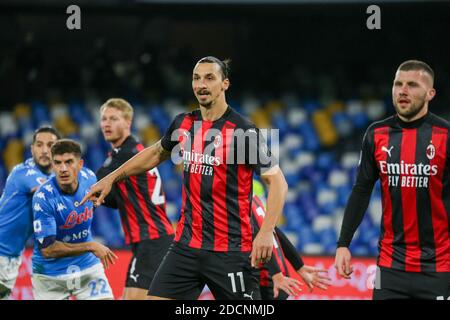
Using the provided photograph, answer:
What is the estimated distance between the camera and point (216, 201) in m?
5.81

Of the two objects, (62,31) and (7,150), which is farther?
(62,31)

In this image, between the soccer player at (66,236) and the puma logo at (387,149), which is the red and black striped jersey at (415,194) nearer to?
the puma logo at (387,149)

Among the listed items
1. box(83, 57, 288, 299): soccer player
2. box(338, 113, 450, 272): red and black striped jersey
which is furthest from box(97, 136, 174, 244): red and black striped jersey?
box(338, 113, 450, 272): red and black striped jersey

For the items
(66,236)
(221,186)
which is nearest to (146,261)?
(66,236)

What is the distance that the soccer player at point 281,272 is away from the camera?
597cm

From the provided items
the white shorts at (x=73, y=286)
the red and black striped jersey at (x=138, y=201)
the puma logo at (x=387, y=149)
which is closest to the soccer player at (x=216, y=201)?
the puma logo at (x=387, y=149)

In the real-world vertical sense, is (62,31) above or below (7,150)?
above

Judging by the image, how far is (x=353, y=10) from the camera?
49.7 feet

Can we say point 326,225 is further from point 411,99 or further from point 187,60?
point 411,99

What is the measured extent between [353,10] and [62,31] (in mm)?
5421

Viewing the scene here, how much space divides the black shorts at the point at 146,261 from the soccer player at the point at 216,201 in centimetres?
162

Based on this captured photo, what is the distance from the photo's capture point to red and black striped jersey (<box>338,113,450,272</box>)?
5.35m
